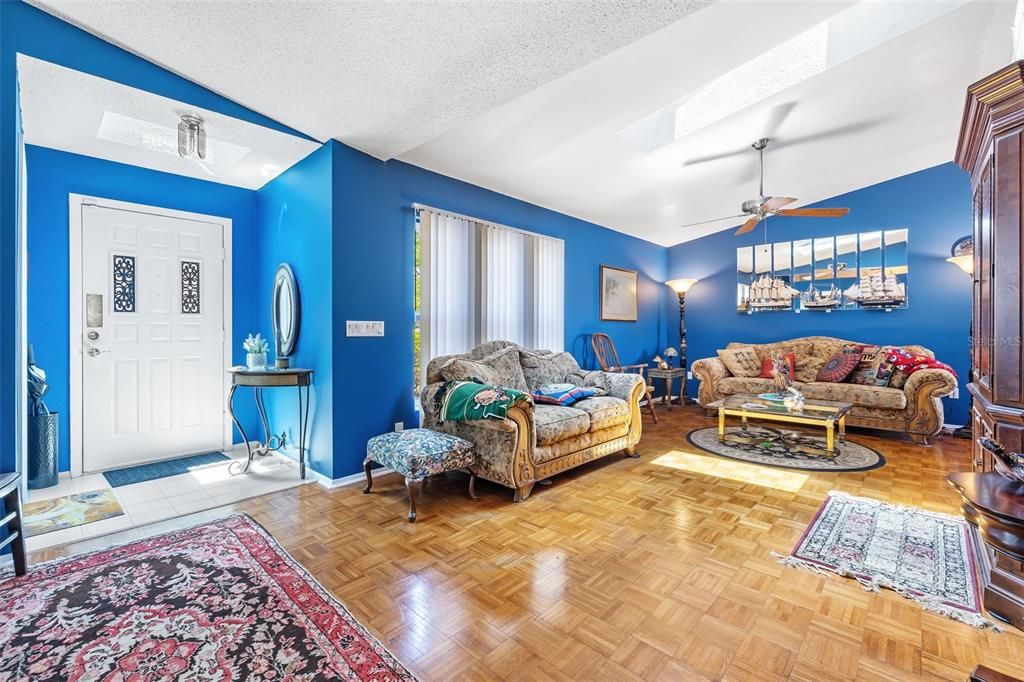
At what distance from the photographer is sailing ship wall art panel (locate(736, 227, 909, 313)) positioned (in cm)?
511

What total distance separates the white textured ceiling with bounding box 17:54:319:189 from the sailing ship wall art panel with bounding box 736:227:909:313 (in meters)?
5.61

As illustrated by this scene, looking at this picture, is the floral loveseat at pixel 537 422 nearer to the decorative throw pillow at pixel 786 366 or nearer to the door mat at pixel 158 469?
the door mat at pixel 158 469

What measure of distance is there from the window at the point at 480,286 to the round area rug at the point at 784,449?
75.5 inches

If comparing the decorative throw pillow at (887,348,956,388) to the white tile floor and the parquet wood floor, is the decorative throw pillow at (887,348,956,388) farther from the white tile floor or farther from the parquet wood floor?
the white tile floor

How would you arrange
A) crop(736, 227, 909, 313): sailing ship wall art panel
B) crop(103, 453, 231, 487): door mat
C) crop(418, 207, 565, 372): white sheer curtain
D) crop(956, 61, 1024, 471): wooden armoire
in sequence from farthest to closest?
crop(736, 227, 909, 313): sailing ship wall art panel < crop(418, 207, 565, 372): white sheer curtain < crop(103, 453, 231, 487): door mat < crop(956, 61, 1024, 471): wooden armoire

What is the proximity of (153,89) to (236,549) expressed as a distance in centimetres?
249

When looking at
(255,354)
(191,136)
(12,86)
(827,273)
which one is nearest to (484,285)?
(255,354)

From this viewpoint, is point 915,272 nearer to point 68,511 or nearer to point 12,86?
point 12,86

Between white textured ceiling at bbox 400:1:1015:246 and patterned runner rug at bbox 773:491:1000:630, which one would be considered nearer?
patterned runner rug at bbox 773:491:1000:630

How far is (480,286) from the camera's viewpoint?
4.04 metres

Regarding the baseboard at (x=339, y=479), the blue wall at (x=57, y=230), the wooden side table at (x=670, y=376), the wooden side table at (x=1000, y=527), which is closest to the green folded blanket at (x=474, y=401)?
the baseboard at (x=339, y=479)

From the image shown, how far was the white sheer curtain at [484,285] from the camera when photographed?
3.67 meters

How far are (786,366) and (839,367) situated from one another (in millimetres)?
514

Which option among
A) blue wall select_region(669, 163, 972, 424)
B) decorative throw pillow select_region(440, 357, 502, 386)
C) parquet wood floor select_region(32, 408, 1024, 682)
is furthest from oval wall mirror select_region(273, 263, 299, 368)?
blue wall select_region(669, 163, 972, 424)
